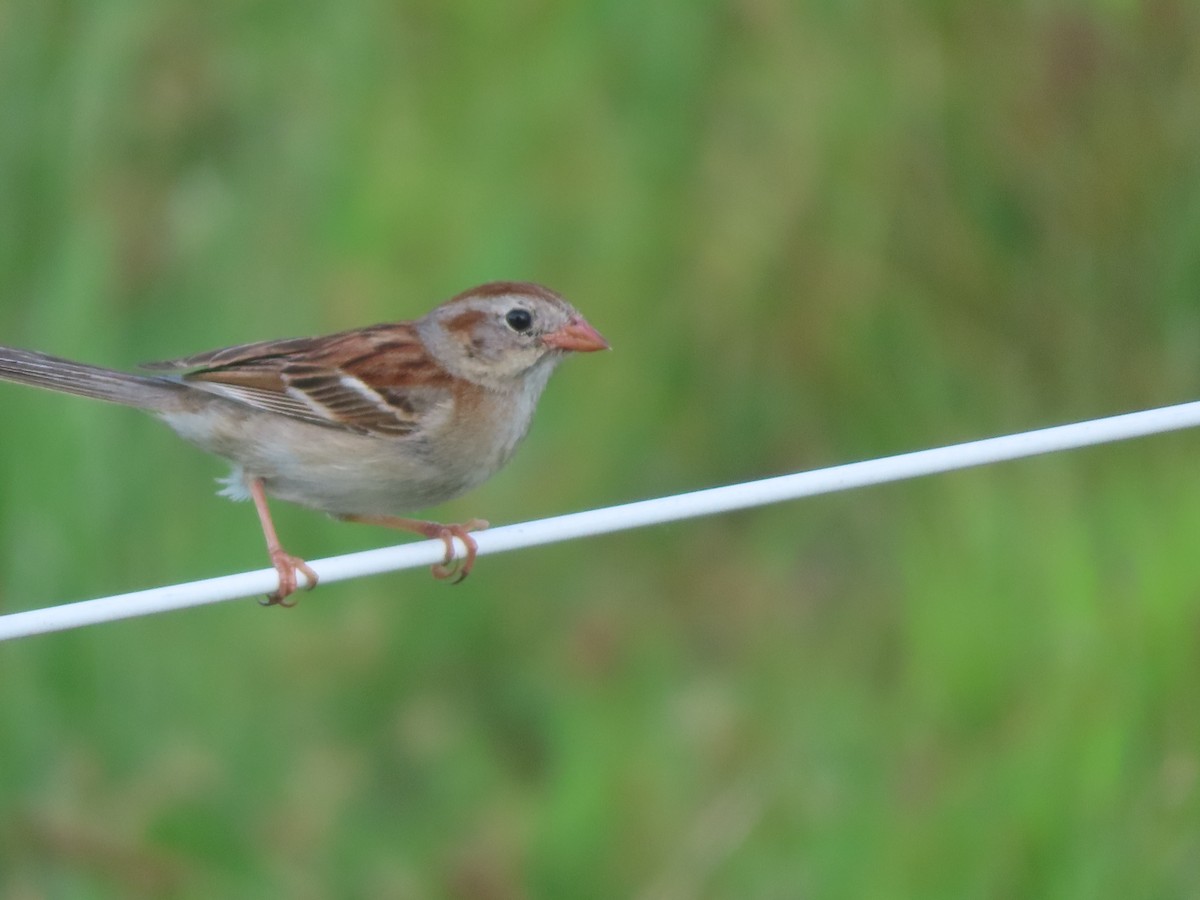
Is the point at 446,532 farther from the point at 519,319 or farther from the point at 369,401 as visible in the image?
the point at 519,319

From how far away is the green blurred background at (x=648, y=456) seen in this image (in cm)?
421

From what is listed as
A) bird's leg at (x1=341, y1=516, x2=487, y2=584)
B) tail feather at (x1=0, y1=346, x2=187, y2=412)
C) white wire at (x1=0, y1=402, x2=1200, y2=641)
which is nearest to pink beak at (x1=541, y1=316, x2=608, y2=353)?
bird's leg at (x1=341, y1=516, x2=487, y2=584)

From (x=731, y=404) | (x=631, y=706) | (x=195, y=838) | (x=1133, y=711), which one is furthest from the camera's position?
(x=731, y=404)

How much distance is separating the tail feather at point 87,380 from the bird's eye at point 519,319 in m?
0.74

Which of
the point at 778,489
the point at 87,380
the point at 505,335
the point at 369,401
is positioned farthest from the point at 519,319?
the point at 778,489

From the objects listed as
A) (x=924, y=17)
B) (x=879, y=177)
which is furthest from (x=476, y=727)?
(x=924, y=17)

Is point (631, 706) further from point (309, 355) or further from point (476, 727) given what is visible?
point (309, 355)

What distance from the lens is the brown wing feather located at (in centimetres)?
397

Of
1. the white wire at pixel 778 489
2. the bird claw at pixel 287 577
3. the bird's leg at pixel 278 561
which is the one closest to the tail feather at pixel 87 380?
the bird's leg at pixel 278 561

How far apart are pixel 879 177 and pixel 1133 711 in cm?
170

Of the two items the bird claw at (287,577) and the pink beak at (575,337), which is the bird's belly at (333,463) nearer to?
the bird claw at (287,577)

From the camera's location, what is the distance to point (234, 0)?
491 cm

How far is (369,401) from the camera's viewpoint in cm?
400

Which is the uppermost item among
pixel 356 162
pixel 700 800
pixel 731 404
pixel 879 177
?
pixel 356 162
